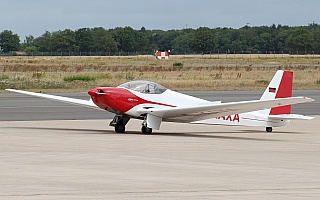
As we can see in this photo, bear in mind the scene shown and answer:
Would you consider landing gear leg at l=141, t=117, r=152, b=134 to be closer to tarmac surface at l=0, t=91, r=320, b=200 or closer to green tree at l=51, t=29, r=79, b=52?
tarmac surface at l=0, t=91, r=320, b=200

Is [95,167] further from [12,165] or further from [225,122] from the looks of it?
[225,122]

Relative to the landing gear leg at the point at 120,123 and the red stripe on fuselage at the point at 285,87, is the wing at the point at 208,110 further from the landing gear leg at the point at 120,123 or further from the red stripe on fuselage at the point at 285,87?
the red stripe on fuselage at the point at 285,87

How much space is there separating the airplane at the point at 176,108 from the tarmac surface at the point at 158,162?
411 mm

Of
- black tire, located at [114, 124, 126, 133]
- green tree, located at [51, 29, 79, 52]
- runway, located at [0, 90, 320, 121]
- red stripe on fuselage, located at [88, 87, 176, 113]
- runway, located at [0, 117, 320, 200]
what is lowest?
green tree, located at [51, 29, 79, 52]

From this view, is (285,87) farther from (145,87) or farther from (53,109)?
(53,109)

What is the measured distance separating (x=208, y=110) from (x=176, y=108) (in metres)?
0.86

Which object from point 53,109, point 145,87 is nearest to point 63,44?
point 53,109

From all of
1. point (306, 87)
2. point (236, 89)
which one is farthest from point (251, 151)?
point (306, 87)

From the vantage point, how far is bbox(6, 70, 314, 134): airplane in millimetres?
21484

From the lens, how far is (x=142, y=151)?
17.1 meters

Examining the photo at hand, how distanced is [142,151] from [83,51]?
17789cm

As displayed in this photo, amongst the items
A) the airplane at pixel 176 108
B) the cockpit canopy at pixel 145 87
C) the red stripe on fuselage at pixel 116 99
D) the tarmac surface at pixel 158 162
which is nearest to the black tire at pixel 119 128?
the airplane at pixel 176 108

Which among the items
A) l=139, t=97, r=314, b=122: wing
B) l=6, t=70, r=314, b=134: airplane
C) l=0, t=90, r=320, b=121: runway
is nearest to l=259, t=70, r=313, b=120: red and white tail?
l=6, t=70, r=314, b=134: airplane

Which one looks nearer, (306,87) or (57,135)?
(57,135)
